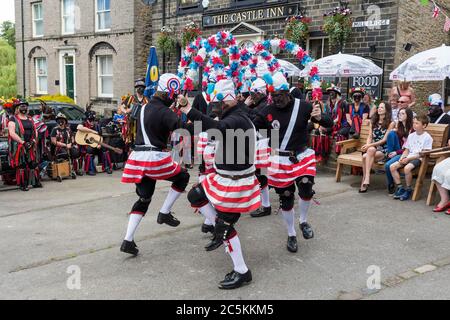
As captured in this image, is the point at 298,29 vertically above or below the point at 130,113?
above

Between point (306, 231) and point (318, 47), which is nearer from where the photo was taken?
point (306, 231)

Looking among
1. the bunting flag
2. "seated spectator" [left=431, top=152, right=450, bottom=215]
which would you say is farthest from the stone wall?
"seated spectator" [left=431, top=152, right=450, bottom=215]

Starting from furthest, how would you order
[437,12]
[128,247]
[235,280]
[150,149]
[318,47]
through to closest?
[318,47] → [437,12] → [150,149] → [128,247] → [235,280]

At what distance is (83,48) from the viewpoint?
22094 mm

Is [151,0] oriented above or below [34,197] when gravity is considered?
above

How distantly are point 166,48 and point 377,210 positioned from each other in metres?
13.8

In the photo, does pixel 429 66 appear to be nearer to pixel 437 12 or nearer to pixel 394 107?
pixel 394 107

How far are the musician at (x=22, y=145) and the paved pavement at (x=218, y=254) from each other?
1459mm

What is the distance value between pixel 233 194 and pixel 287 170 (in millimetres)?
1135

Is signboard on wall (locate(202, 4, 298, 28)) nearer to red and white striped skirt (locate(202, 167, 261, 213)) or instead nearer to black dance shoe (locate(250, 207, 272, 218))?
black dance shoe (locate(250, 207, 272, 218))

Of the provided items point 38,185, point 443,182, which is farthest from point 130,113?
point 443,182

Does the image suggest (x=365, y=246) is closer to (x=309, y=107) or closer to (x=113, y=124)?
(x=309, y=107)

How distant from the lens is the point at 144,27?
20203mm
